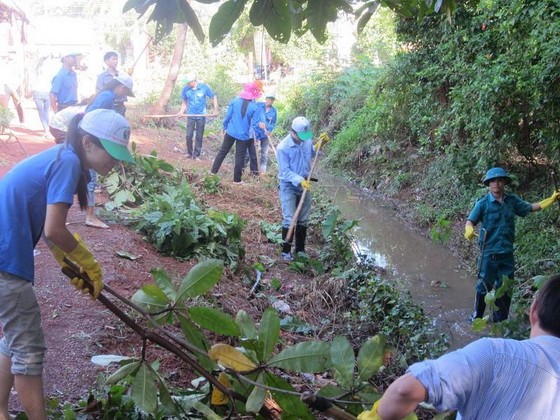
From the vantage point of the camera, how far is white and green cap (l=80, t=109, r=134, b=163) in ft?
8.94

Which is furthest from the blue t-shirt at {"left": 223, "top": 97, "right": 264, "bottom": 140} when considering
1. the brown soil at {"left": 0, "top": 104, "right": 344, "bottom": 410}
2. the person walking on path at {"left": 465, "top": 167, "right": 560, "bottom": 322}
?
the person walking on path at {"left": 465, "top": 167, "right": 560, "bottom": 322}

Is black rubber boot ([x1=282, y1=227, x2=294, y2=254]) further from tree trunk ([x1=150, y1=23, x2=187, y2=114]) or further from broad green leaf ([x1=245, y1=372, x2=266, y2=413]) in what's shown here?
tree trunk ([x1=150, y1=23, x2=187, y2=114])

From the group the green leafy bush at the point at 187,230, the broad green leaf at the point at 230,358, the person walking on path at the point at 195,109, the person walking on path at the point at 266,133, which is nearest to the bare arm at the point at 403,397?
the broad green leaf at the point at 230,358

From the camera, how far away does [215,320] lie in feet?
8.18

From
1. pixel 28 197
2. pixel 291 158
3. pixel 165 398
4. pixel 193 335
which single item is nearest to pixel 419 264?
pixel 291 158

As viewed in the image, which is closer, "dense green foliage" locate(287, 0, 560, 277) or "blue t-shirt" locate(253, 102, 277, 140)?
"dense green foliage" locate(287, 0, 560, 277)

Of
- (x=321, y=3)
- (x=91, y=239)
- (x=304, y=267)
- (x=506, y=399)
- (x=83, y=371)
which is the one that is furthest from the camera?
(x=304, y=267)

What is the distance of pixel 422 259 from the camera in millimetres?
9023

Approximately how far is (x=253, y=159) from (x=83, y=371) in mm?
7997

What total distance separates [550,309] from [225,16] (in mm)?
1527

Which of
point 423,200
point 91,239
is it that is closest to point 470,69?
point 423,200

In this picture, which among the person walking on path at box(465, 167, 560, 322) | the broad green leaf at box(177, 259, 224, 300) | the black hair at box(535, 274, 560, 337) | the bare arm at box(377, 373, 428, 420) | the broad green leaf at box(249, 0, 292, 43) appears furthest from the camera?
the person walking on path at box(465, 167, 560, 322)

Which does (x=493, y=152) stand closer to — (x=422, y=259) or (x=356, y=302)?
(x=422, y=259)

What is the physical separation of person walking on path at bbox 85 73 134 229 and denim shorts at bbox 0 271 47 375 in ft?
11.4
